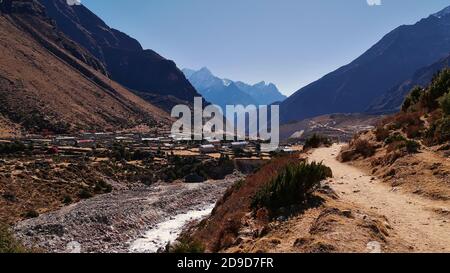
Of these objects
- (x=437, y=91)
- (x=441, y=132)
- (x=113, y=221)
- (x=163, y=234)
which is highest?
(x=437, y=91)

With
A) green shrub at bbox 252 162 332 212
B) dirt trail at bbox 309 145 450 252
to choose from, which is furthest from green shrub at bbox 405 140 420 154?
green shrub at bbox 252 162 332 212

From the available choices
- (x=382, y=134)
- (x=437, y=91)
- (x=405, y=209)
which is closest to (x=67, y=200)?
(x=382, y=134)

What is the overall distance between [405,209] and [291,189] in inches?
158

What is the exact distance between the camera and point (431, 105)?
31.4 meters

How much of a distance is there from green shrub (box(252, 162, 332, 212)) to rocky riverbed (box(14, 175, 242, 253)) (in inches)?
711

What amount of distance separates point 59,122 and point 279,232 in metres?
121

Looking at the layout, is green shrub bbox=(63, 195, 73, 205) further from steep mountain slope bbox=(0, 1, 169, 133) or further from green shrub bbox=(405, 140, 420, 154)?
steep mountain slope bbox=(0, 1, 169, 133)

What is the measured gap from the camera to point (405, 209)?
1526cm

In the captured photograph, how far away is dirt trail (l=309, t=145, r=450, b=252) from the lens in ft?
39.0

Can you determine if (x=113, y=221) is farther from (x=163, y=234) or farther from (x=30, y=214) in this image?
(x=30, y=214)
